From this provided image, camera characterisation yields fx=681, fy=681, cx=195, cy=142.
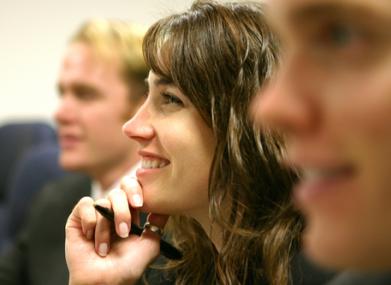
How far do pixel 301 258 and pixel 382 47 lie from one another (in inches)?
A: 29.8

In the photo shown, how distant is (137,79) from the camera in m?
2.43

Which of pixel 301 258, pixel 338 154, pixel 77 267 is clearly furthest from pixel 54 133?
pixel 338 154

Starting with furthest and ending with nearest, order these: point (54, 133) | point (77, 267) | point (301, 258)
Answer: point (54, 133)
point (77, 267)
point (301, 258)

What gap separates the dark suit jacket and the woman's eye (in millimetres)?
985

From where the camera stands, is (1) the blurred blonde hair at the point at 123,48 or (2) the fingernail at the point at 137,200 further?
(1) the blurred blonde hair at the point at 123,48

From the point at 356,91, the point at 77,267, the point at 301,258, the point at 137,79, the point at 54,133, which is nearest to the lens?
the point at 356,91

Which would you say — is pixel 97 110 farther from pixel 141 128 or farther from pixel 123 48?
pixel 141 128

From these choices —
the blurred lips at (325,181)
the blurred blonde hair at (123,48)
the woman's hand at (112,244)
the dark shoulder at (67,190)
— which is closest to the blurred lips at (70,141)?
the dark shoulder at (67,190)

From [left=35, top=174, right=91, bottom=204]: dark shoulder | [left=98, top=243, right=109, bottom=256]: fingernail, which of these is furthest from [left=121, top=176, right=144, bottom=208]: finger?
[left=35, top=174, right=91, bottom=204]: dark shoulder

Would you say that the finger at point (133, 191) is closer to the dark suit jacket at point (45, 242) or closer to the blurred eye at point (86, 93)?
the dark suit jacket at point (45, 242)

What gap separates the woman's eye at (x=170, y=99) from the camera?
1.31 meters

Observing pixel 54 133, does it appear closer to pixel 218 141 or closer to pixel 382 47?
pixel 218 141

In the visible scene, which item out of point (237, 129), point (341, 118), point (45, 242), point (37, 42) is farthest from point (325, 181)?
point (37, 42)

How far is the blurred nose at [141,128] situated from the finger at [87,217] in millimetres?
180
